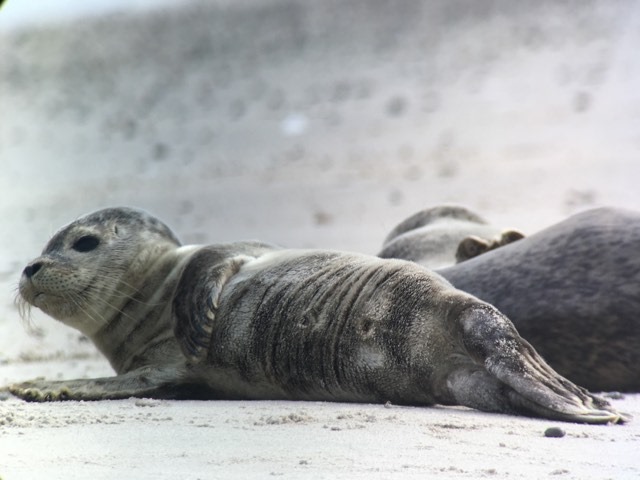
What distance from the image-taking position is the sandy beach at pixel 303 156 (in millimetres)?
2514

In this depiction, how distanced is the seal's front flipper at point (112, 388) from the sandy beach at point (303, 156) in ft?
0.32

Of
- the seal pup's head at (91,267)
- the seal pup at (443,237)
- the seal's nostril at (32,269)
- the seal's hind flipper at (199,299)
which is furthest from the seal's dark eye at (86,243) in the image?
the seal pup at (443,237)

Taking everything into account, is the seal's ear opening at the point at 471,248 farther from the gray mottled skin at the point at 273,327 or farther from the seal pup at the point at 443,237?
the gray mottled skin at the point at 273,327

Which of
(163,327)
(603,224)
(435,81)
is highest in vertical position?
(435,81)

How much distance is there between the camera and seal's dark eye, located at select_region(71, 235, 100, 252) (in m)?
4.25

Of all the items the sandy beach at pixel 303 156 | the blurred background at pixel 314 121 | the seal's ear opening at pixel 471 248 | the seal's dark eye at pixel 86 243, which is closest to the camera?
the sandy beach at pixel 303 156

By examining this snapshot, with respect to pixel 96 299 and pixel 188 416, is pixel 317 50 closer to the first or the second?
pixel 96 299

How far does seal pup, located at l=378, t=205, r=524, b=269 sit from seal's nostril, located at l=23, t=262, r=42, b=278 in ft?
6.12

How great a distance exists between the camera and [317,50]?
1495 cm

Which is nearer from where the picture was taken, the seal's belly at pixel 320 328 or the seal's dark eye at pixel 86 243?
the seal's belly at pixel 320 328

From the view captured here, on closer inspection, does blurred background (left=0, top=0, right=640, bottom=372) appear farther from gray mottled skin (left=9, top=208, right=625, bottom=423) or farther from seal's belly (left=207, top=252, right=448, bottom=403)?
seal's belly (left=207, top=252, right=448, bottom=403)

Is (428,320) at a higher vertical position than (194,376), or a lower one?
higher

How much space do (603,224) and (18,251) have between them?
137 inches

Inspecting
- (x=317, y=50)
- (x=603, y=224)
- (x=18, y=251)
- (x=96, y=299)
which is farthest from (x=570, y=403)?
(x=317, y=50)
